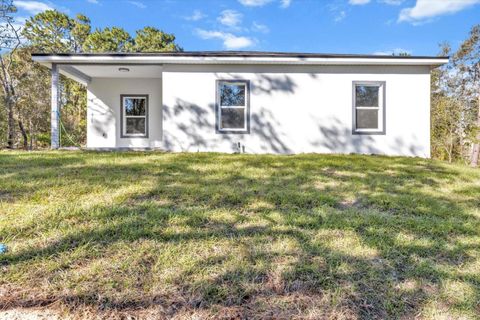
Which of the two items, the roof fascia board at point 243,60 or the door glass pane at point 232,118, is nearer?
the roof fascia board at point 243,60

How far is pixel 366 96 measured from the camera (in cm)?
870

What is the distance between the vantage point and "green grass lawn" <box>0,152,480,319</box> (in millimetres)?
A: 1790

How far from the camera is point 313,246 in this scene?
96.9 inches

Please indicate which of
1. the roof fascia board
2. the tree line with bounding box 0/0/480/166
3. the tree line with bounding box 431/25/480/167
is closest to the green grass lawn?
the roof fascia board

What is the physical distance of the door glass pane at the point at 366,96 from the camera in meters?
8.67

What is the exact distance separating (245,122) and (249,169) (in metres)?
3.32

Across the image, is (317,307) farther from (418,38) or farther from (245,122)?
(418,38)

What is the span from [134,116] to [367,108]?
8.05 metres

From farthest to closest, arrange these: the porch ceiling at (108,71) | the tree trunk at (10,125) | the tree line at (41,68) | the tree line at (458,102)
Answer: the tree line at (458,102)
the tree line at (41,68)
the tree trunk at (10,125)
the porch ceiling at (108,71)

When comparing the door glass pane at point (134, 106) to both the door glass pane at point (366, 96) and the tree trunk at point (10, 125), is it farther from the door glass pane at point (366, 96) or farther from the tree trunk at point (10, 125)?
the door glass pane at point (366, 96)

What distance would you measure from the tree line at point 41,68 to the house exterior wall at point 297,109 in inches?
182

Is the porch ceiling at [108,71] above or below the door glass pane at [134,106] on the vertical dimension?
above

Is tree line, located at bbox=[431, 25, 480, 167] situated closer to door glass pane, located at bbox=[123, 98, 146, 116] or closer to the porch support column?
door glass pane, located at bbox=[123, 98, 146, 116]

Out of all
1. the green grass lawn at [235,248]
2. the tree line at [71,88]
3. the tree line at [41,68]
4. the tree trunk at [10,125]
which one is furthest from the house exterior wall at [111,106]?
the green grass lawn at [235,248]
